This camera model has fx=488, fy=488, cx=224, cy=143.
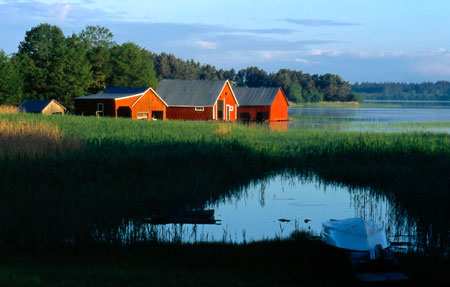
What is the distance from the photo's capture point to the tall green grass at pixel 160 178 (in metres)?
9.52

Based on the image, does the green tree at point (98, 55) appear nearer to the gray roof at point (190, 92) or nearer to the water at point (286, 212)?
the gray roof at point (190, 92)

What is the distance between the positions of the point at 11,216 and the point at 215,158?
10068mm

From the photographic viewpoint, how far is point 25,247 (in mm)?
8281

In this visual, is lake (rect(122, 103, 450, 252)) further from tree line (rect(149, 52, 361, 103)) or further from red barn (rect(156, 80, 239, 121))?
tree line (rect(149, 52, 361, 103))

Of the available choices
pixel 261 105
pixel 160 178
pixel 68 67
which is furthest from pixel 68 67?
pixel 160 178

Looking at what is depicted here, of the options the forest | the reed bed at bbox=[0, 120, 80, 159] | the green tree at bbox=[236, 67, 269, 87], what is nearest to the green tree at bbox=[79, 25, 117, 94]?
the forest

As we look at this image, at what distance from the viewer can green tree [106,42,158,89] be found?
75.1 metres

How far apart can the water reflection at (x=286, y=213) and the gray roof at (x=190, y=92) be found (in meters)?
40.9

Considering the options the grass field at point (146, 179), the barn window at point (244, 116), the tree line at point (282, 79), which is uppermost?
the tree line at point (282, 79)

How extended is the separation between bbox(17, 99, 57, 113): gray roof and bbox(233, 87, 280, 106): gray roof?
24.8 metres

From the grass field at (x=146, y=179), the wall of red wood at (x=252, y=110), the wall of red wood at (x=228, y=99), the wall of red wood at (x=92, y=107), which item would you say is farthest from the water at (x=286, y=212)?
the wall of red wood at (x=252, y=110)

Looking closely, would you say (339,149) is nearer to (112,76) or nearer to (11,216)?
(11,216)

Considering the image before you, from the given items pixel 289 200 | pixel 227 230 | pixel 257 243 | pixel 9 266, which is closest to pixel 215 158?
pixel 289 200

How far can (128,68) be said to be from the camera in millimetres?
75312
